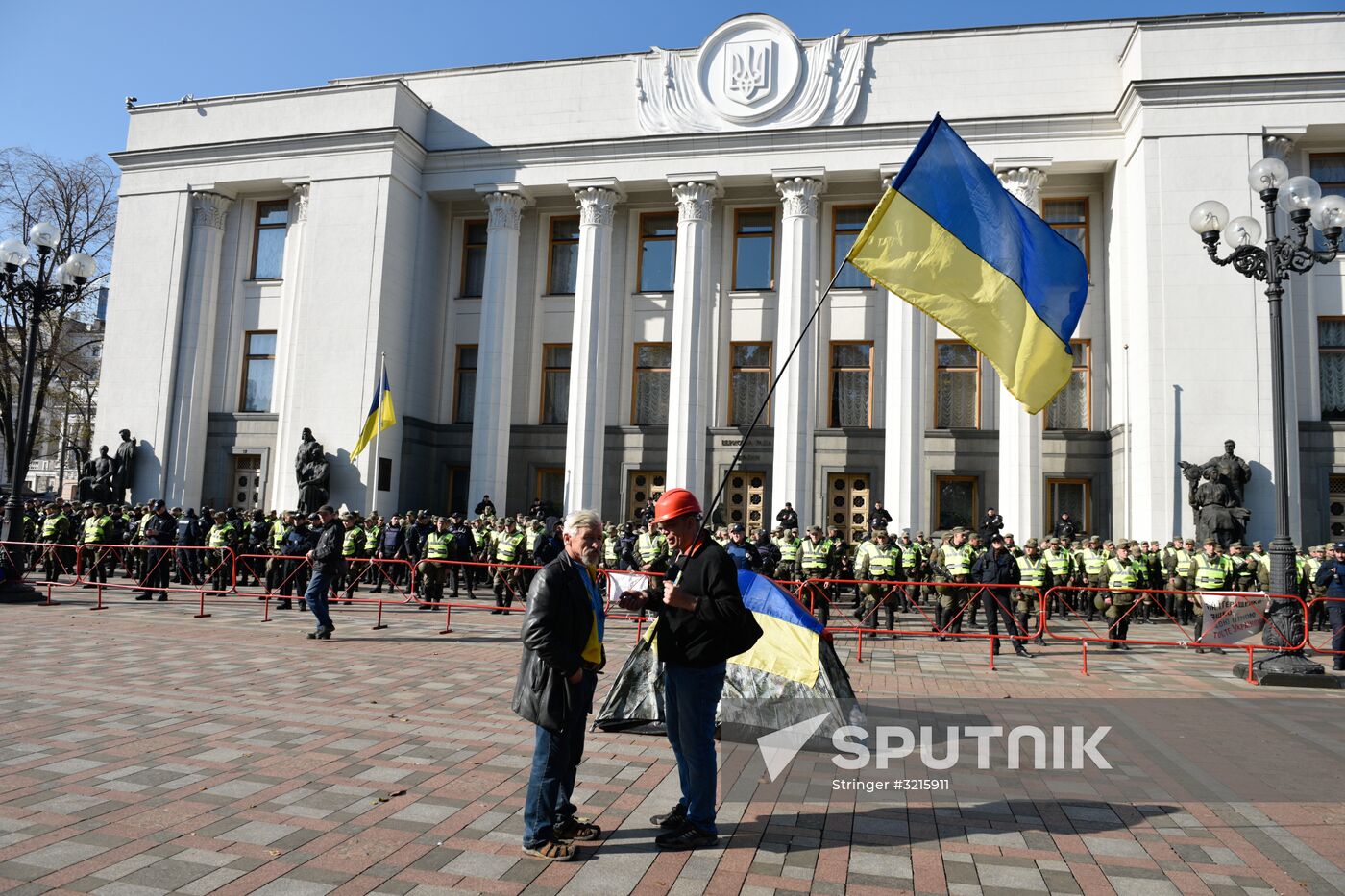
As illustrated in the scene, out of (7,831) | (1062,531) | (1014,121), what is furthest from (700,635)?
(1014,121)

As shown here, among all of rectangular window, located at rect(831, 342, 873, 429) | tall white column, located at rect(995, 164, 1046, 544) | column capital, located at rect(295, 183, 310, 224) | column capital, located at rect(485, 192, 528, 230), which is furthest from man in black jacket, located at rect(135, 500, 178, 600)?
tall white column, located at rect(995, 164, 1046, 544)

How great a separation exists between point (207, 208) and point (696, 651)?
3095 cm

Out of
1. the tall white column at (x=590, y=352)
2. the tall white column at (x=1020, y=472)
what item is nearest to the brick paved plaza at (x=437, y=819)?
the tall white column at (x=1020, y=472)

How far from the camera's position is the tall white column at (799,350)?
2514 centimetres

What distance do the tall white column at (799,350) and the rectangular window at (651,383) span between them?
375cm

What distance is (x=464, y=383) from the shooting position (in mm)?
29797

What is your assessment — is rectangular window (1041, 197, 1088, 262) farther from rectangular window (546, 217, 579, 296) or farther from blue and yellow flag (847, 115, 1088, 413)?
blue and yellow flag (847, 115, 1088, 413)

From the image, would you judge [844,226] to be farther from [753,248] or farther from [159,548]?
[159,548]

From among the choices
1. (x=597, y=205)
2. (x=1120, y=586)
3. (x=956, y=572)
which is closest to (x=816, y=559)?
(x=956, y=572)

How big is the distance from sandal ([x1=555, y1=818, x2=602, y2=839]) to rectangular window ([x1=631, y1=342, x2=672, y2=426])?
23.5 meters

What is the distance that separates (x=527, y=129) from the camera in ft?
92.9

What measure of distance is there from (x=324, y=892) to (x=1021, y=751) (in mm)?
5141

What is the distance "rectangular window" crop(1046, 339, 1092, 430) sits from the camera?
1003 inches

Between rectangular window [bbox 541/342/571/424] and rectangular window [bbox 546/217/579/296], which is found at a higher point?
rectangular window [bbox 546/217/579/296]
